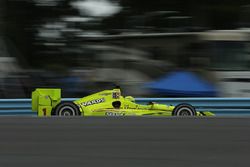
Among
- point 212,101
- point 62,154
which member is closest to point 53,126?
point 62,154

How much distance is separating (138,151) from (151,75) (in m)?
9.39

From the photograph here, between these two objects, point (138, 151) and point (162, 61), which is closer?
point (138, 151)

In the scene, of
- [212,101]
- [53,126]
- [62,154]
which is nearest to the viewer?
[62,154]

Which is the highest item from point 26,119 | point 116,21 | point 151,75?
point 116,21

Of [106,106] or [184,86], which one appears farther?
[184,86]

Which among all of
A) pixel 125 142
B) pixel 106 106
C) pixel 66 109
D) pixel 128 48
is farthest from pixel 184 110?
pixel 125 142

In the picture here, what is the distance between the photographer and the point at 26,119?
236 inches

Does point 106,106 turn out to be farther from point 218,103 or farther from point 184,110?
point 218,103

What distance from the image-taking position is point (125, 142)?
5.09 metres

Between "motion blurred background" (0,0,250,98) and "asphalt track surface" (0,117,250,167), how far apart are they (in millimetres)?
7733

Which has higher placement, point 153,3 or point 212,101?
point 153,3

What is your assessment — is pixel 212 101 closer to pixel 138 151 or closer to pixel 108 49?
pixel 108 49

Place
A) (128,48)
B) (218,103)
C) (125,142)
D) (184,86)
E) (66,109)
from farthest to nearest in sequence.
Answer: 1. (128,48)
2. (184,86)
3. (218,103)
4. (66,109)
5. (125,142)

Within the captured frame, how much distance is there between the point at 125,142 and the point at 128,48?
9.16m
